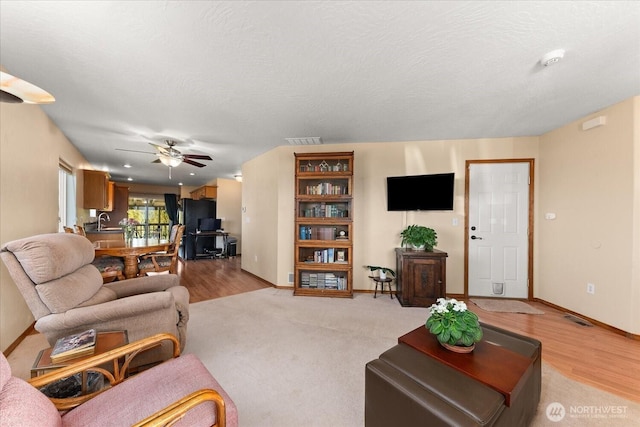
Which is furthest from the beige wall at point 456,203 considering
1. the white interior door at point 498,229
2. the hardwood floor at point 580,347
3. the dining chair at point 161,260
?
the dining chair at point 161,260

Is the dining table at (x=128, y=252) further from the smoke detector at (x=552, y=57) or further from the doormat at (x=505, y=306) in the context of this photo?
the doormat at (x=505, y=306)

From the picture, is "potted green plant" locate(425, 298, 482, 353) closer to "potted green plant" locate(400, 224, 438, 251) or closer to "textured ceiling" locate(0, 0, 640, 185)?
"textured ceiling" locate(0, 0, 640, 185)

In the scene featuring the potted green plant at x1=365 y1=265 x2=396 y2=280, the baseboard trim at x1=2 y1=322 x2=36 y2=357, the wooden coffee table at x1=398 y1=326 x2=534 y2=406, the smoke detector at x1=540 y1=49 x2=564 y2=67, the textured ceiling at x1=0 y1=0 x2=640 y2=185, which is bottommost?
the baseboard trim at x1=2 y1=322 x2=36 y2=357

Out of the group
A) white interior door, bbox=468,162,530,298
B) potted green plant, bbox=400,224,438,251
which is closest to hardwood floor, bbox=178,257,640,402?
white interior door, bbox=468,162,530,298

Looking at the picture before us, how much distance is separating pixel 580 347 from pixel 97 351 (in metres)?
3.96

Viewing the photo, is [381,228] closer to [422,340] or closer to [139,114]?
[422,340]

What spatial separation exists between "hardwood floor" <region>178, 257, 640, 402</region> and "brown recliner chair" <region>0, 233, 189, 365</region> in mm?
1828

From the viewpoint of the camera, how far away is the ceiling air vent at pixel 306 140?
374cm

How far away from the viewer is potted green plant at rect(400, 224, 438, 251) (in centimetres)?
350

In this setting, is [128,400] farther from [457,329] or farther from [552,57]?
[552,57]

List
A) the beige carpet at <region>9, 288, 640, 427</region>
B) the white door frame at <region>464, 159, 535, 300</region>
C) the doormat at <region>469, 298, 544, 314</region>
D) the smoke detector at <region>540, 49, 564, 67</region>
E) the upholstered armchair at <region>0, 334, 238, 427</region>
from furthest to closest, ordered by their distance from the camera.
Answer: the white door frame at <region>464, 159, 535, 300</region> → the doormat at <region>469, 298, 544, 314</region> → the smoke detector at <region>540, 49, 564, 67</region> → the beige carpet at <region>9, 288, 640, 427</region> → the upholstered armchair at <region>0, 334, 238, 427</region>

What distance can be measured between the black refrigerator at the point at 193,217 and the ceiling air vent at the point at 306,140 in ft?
15.3

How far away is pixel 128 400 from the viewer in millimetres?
1115

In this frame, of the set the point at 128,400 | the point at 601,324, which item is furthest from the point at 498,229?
the point at 128,400
